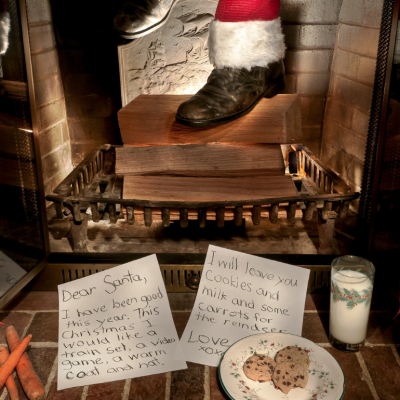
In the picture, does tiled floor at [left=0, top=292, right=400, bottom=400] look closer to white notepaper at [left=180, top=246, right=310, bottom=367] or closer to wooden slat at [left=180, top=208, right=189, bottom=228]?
white notepaper at [left=180, top=246, right=310, bottom=367]

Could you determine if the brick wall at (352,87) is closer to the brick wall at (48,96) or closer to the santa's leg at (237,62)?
the santa's leg at (237,62)

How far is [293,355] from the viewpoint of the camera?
0.71 metres

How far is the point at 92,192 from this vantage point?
115cm

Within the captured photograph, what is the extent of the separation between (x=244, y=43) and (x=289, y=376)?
0.75m

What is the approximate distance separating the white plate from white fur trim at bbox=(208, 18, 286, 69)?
650 millimetres

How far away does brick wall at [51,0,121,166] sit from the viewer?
139cm

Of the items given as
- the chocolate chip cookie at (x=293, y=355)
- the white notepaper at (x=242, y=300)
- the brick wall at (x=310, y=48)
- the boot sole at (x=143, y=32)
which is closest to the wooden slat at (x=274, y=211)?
the white notepaper at (x=242, y=300)

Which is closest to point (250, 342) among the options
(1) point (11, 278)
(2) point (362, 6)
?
(1) point (11, 278)

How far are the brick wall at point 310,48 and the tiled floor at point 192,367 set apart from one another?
0.85 meters

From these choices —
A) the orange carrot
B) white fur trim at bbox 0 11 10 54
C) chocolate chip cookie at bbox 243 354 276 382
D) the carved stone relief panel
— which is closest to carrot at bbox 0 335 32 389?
the orange carrot

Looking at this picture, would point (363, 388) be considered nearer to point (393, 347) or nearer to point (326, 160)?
point (393, 347)

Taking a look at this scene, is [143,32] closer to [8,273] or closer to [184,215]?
[184,215]

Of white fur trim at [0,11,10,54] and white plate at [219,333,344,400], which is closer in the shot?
white plate at [219,333,344,400]

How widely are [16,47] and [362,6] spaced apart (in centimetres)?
105
